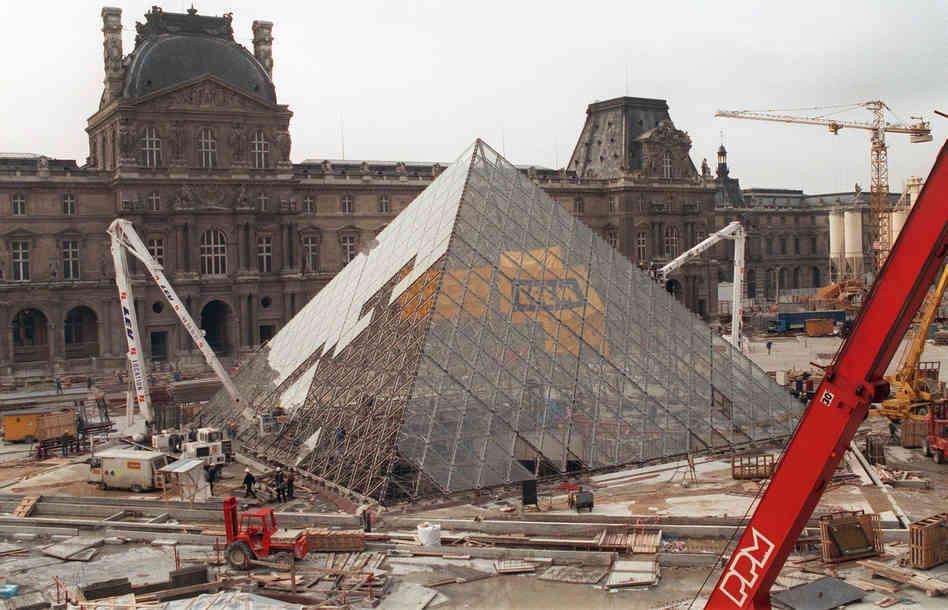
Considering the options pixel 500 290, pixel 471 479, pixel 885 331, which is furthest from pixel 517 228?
pixel 885 331

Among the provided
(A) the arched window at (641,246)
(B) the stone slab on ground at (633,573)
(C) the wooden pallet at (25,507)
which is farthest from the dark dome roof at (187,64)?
(B) the stone slab on ground at (633,573)

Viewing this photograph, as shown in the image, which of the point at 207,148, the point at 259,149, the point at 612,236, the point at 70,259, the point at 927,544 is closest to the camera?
the point at 927,544

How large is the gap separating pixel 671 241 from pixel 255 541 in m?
63.5

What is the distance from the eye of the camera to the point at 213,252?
63844 mm

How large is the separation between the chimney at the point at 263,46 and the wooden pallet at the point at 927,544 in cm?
5480

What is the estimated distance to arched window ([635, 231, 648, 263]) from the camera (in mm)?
81062

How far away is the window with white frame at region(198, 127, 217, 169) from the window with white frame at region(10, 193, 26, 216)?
969 cm

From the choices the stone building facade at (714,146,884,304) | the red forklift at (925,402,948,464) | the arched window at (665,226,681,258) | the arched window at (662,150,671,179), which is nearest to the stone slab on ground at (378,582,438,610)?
the red forklift at (925,402,948,464)

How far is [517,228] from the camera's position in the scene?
34.5m

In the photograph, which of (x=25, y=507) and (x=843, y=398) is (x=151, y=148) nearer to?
(x=25, y=507)

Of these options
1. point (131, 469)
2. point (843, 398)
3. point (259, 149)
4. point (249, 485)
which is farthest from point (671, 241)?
point (843, 398)

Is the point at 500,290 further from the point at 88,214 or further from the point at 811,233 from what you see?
the point at 811,233

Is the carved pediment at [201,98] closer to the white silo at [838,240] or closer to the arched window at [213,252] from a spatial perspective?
the arched window at [213,252]

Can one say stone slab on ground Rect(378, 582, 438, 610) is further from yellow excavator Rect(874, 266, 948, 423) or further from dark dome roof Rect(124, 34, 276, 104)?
dark dome roof Rect(124, 34, 276, 104)
